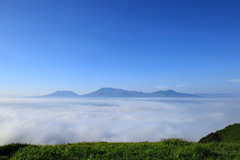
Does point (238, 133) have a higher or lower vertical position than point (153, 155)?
lower

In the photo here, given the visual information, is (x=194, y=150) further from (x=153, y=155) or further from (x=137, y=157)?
(x=137, y=157)

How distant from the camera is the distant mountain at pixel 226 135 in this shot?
70.3 feet

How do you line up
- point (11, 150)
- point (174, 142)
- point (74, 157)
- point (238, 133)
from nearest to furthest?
point (74, 157), point (11, 150), point (174, 142), point (238, 133)

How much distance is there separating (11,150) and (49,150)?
6044 mm

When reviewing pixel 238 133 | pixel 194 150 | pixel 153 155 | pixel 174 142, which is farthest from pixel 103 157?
pixel 238 133

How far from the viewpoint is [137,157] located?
925 cm

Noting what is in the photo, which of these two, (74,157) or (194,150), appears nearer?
(74,157)

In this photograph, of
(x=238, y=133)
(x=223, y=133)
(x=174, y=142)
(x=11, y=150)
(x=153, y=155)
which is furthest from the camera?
(x=223, y=133)

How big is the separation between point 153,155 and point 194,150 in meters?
2.74

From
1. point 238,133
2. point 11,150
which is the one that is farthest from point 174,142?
point 11,150

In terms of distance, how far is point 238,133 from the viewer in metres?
21.5

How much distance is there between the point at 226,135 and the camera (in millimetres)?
22438

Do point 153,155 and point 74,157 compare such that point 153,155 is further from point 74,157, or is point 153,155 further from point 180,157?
point 74,157

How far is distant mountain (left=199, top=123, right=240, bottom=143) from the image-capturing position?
21.4 m
